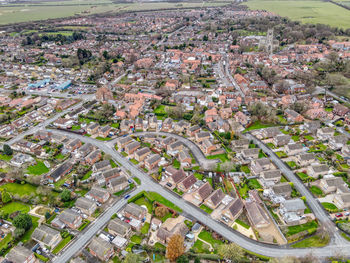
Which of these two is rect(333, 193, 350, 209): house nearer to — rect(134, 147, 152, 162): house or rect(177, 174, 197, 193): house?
rect(177, 174, 197, 193): house

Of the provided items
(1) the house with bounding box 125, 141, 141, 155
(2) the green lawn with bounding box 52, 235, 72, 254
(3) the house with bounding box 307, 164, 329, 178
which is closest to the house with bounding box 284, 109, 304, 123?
(3) the house with bounding box 307, 164, 329, 178

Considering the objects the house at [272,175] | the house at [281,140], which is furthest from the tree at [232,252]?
the house at [281,140]

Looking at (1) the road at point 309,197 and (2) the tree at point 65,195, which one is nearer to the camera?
(1) the road at point 309,197

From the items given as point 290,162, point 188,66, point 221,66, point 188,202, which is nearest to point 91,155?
point 188,202

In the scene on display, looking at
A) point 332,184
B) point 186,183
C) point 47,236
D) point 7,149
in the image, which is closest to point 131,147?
point 186,183

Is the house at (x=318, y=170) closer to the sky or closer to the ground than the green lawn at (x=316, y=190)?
closer to the sky

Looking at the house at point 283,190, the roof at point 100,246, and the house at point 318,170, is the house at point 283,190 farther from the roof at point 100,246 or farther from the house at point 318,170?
the roof at point 100,246

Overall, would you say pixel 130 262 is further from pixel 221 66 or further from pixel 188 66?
pixel 221 66
